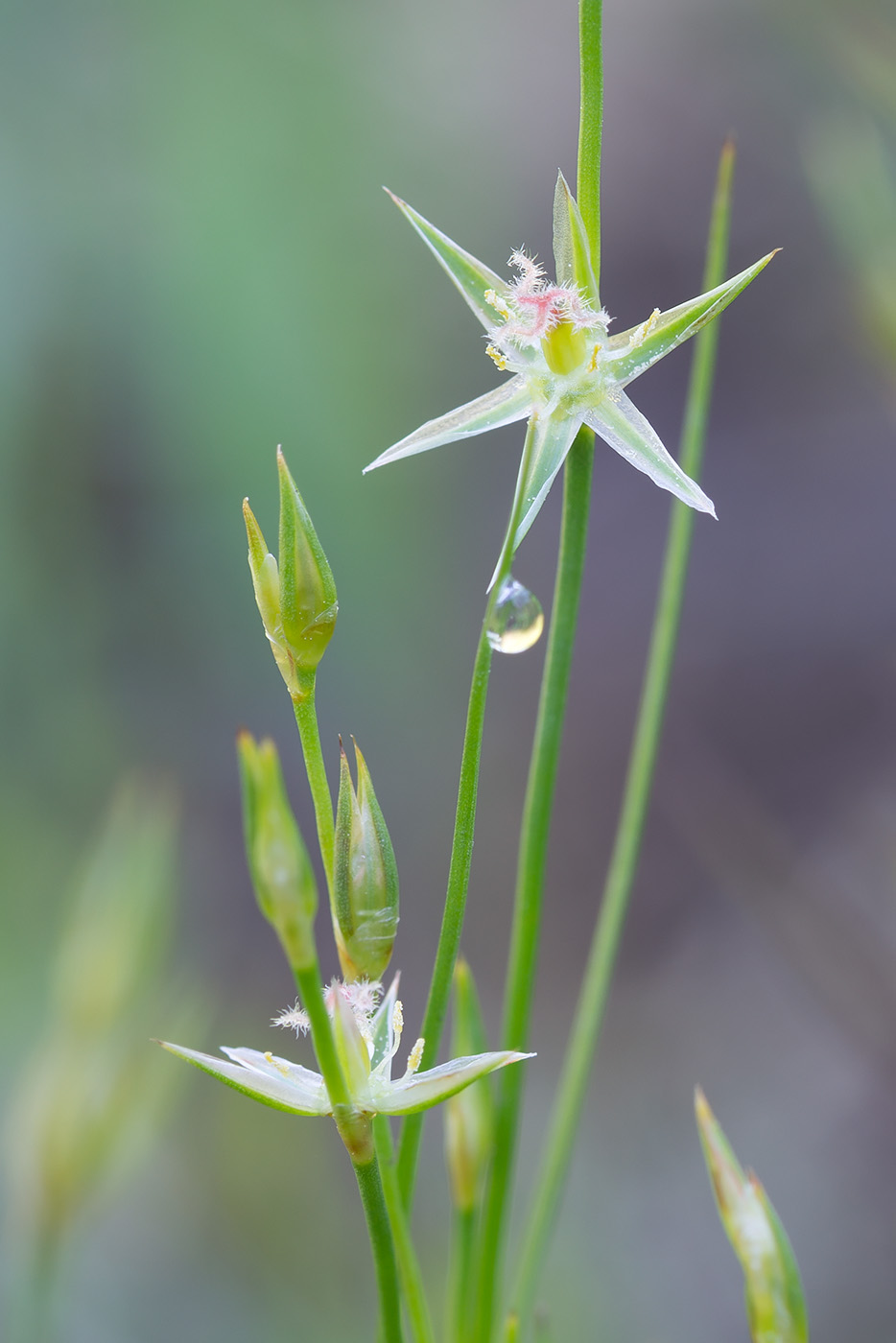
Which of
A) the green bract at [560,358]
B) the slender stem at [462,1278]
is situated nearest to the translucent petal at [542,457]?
the green bract at [560,358]

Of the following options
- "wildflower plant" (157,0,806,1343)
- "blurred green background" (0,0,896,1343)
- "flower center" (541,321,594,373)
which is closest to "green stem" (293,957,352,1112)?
"wildflower plant" (157,0,806,1343)

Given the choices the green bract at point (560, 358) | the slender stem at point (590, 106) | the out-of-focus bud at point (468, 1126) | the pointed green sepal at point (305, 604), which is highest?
the slender stem at point (590, 106)

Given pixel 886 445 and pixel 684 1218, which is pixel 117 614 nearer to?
pixel 684 1218

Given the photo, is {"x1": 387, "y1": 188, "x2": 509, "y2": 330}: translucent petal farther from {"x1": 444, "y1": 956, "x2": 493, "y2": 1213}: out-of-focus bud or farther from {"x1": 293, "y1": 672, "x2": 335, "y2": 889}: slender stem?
{"x1": 444, "y1": 956, "x2": 493, "y2": 1213}: out-of-focus bud

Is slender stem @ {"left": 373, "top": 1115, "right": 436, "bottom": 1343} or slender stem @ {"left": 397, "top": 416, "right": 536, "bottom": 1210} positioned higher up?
slender stem @ {"left": 397, "top": 416, "right": 536, "bottom": 1210}

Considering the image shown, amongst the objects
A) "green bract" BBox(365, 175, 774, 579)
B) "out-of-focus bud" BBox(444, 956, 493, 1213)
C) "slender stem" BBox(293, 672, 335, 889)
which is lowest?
"out-of-focus bud" BBox(444, 956, 493, 1213)

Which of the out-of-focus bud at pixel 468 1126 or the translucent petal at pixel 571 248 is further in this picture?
the out-of-focus bud at pixel 468 1126

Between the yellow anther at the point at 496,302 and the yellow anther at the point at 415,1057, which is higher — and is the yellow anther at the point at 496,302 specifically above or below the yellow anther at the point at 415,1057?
above

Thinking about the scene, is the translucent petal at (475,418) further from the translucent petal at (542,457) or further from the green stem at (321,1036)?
the green stem at (321,1036)
